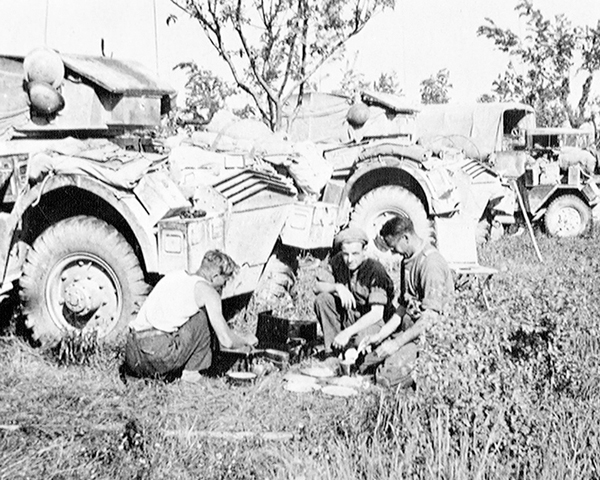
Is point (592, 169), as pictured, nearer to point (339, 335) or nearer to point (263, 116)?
point (263, 116)

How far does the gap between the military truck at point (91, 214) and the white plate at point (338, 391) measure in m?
1.53

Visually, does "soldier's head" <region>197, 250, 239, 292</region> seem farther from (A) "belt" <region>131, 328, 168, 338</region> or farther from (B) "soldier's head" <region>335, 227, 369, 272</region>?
(B) "soldier's head" <region>335, 227, 369, 272</region>

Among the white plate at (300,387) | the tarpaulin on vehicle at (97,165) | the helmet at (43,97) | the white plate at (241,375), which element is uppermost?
the helmet at (43,97)

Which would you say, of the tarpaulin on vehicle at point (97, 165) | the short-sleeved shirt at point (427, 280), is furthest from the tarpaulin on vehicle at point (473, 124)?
the short-sleeved shirt at point (427, 280)

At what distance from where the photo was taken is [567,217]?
14367mm

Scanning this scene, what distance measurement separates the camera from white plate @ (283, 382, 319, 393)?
5754 millimetres

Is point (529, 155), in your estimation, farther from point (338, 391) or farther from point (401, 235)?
point (338, 391)

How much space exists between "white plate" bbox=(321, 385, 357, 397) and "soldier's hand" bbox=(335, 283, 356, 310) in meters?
1.07

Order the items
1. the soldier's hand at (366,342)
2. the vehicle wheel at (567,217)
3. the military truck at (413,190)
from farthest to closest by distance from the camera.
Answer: the vehicle wheel at (567,217)
the military truck at (413,190)
the soldier's hand at (366,342)

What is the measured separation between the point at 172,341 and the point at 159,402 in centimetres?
55

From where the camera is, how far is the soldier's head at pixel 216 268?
19.9ft

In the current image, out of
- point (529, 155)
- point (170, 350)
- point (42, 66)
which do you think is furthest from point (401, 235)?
point (529, 155)

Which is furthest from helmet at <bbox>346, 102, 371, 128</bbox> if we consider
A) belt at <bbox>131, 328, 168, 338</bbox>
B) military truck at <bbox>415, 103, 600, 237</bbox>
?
belt at <bbox>131, 328, 168, 338</bbox>

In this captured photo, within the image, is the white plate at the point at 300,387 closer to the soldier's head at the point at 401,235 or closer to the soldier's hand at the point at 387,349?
the soldier's hand at the point at 387,349
